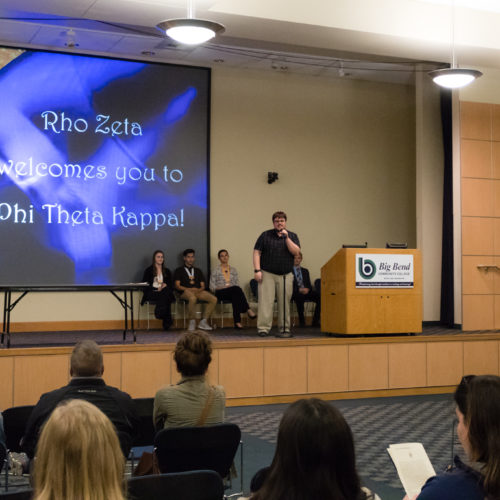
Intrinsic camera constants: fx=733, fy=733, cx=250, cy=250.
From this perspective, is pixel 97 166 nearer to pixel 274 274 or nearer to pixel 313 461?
pixel 274 274

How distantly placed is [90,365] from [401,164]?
367 inches

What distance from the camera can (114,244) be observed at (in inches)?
401

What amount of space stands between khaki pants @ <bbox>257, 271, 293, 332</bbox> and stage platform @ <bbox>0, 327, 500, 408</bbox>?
0.24 m

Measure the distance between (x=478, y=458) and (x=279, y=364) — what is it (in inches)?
234

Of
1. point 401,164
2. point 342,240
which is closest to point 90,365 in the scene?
point 342,240

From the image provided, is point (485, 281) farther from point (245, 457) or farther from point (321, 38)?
point (245, 457)

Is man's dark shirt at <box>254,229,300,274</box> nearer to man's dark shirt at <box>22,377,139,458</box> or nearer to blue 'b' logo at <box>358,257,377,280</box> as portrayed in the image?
blue 'b' logo at <box>358,257,377,280</box>

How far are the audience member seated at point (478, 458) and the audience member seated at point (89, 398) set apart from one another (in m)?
1.89

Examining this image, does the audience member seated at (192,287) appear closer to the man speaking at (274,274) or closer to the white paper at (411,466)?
the man speaking at (274,274)

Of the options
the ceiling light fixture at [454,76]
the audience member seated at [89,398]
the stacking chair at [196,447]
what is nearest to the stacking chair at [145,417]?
the audience member seated at [89,398]

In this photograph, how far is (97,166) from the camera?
1018 cm

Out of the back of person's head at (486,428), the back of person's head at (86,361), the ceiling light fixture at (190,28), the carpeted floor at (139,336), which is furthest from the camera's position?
the carpeted floor at (139,336)

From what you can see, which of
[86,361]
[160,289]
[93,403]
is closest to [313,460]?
[93,403]

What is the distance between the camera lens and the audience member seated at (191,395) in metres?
3.68
